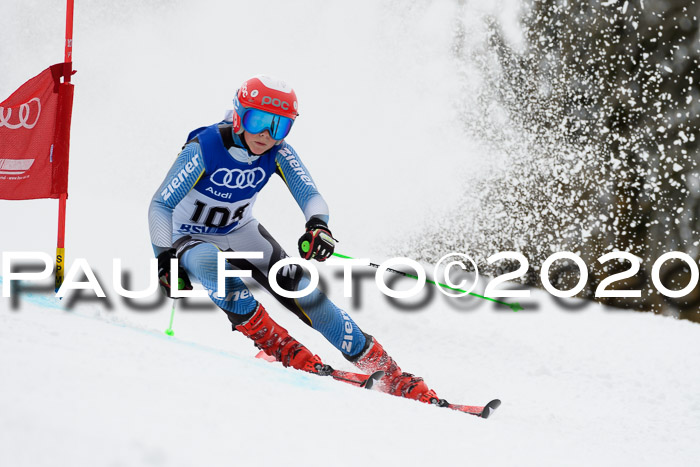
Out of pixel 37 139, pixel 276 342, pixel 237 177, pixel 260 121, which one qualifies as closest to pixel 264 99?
pixel 260 121

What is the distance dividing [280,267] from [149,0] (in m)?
10.5

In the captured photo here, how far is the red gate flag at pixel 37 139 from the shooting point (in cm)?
363

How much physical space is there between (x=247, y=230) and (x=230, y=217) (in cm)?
14

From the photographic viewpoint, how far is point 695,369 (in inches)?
157

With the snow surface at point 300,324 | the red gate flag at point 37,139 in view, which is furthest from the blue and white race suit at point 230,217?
the red gate flag at point 37,139

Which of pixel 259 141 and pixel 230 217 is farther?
pixel 230 217

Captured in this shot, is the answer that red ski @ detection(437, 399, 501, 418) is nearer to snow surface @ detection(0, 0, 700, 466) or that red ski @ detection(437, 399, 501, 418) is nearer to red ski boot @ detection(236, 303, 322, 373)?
snow surface @ detection(0, 0, 700, 466)

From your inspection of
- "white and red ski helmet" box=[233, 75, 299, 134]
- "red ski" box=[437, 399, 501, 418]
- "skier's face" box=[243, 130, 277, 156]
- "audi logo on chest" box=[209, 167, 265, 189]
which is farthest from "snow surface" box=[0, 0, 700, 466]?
"white and red ski helmet" box=[233, 75, 299, 134]

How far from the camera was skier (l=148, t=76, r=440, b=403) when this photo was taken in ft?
9.49

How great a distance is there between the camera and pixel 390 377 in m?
3.09

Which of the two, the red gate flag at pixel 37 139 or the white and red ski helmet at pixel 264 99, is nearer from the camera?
the white and red ski helmet at pixel 264 99

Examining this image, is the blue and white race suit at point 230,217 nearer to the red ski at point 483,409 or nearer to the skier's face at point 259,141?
the skier's face at point 259,141

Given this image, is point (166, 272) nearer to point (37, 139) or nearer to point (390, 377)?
point (390, 377)

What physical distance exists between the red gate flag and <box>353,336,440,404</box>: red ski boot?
2107 mm
